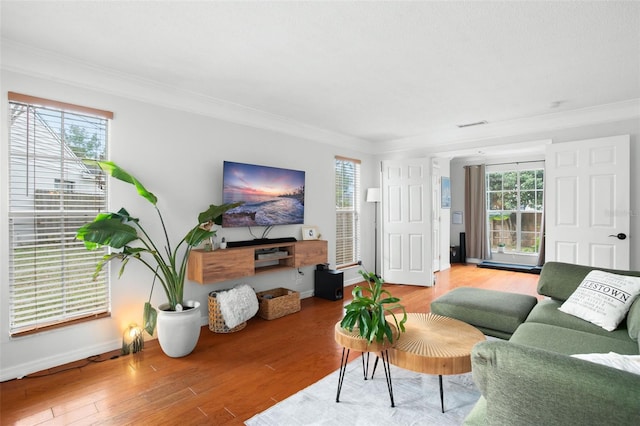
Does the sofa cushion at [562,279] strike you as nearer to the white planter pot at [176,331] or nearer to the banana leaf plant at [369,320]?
the banana leaf plant at [369,320]

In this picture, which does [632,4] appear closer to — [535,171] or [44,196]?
[44,196]

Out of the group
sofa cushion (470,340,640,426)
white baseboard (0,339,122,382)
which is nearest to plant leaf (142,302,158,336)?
white baseboard (0,339,122,382)

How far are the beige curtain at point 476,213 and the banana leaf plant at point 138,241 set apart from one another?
6327 mm

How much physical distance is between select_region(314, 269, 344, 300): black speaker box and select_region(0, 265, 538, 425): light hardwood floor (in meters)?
1.09

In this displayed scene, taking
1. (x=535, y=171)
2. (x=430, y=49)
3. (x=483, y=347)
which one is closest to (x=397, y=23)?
(x=430, y=49)

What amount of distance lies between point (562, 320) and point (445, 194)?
5106mm

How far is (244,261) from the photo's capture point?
11.9 ft

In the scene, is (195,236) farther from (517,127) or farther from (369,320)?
(517,127)

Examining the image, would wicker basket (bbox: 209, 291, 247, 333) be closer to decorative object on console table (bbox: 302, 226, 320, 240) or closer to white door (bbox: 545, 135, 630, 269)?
decorative object on console table (bbox: 302, 226, 320, 240)

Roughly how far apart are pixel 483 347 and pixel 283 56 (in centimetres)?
245

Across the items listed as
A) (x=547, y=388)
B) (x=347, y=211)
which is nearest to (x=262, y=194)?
(x=347, y=211)

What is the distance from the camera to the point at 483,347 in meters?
1.12

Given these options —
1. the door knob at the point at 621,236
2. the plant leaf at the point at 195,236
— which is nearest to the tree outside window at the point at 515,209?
the door knob at the point at 621,236

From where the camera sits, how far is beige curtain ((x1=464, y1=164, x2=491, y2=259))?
7672 mm
